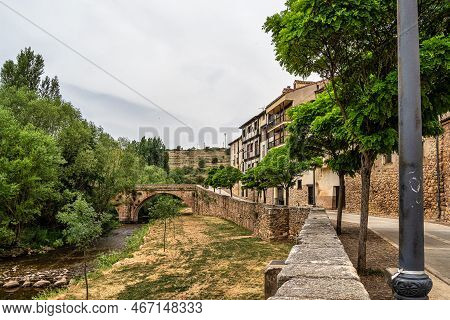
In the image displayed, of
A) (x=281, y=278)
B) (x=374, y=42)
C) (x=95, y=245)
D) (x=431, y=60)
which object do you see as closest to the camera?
(x=281, y=278)

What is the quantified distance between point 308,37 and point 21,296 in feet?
46.4

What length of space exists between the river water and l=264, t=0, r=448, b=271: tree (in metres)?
13.4

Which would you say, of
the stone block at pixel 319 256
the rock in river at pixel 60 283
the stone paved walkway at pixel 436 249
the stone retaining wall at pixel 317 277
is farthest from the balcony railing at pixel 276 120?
the stone retaining wall at pixel 317 277

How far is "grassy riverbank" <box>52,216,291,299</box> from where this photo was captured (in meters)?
11.1

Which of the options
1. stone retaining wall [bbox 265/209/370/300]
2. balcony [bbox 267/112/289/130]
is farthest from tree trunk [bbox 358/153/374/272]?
balcony [bbox 267/112/289/130]

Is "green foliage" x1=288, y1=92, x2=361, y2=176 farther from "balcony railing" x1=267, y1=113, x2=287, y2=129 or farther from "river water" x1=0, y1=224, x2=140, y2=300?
"balcony railing" x1=267, y1=113, x2=287, y2=129

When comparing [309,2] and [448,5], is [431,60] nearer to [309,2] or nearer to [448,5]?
[448,5]

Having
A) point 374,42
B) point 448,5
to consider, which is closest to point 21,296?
point 374,42

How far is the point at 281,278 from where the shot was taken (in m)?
3.76

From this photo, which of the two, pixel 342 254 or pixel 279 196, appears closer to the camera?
pixel 342 254

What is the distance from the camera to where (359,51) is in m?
8.03

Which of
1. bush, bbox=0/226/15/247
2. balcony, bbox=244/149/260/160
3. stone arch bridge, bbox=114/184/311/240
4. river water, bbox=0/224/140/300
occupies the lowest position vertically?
river water, bbox=0/224/140/300

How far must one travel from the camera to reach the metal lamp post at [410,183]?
260cm

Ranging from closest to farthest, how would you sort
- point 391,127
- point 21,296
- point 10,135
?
1. point 391,127
2. point 21,296
3. point 10,135
